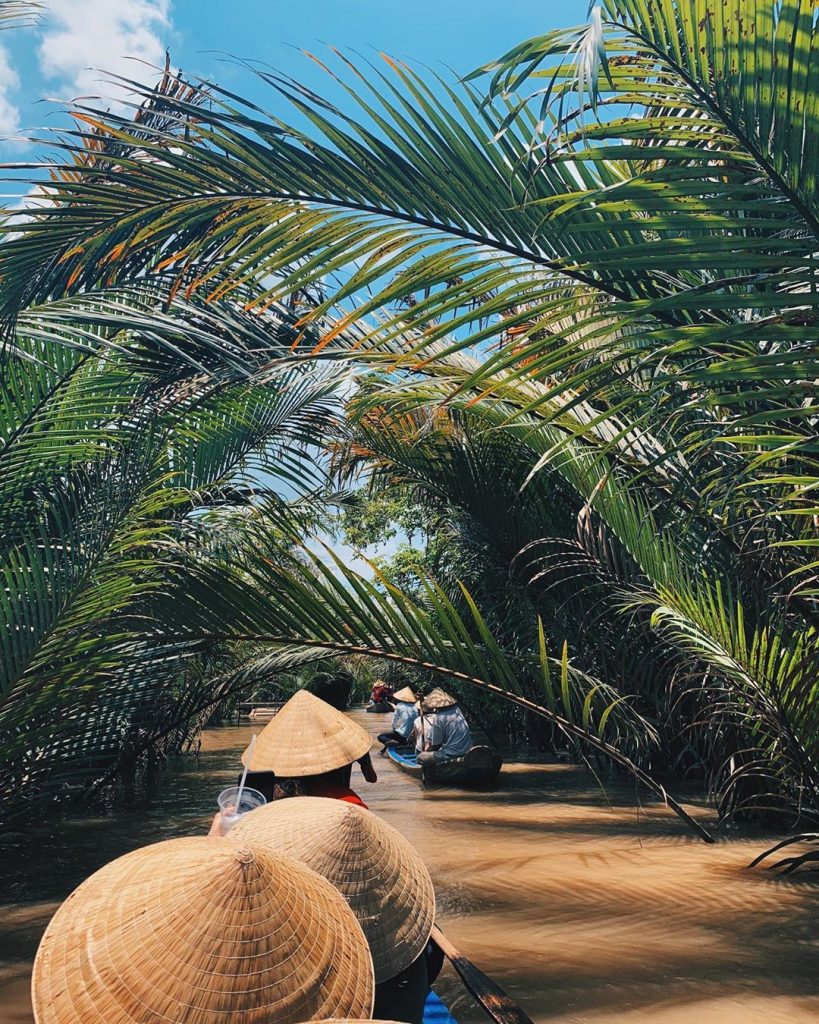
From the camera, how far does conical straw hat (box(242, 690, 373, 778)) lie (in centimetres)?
421

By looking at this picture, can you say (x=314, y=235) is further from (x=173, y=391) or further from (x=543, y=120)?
(x=173, y=391)

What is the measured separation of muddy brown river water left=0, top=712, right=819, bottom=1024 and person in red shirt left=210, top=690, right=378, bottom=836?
1.16 meters

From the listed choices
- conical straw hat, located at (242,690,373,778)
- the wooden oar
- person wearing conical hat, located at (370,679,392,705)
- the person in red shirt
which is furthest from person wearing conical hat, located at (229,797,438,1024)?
person wearing conical hat, located at (370,679,392,705)

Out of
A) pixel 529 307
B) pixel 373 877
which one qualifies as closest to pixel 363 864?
pixel 373 877

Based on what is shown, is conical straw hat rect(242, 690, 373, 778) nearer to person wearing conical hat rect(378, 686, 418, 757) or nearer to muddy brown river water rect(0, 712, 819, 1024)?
muddy brown river water rect(0, 712, 819, 1024)

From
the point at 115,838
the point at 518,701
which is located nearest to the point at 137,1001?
the point at 518,701

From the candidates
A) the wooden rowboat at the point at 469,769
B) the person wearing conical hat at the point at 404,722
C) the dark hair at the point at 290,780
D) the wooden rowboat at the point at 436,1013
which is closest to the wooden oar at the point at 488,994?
the wooden rowboat at the point at 436,1013

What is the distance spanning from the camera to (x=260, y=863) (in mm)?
1648

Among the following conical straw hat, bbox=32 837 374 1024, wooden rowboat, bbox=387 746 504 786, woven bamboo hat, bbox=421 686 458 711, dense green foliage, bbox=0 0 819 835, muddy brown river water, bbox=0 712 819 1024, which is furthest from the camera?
woven bamboo hat, bbox=421 686 458 711

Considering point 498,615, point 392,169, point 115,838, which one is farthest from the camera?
point 498,615

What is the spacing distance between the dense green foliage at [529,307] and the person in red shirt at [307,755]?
368 millimetres

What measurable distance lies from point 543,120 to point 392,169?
81cm

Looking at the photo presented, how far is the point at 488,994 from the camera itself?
3.18 m

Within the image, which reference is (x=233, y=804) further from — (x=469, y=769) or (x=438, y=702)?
(x=438, y=702)
